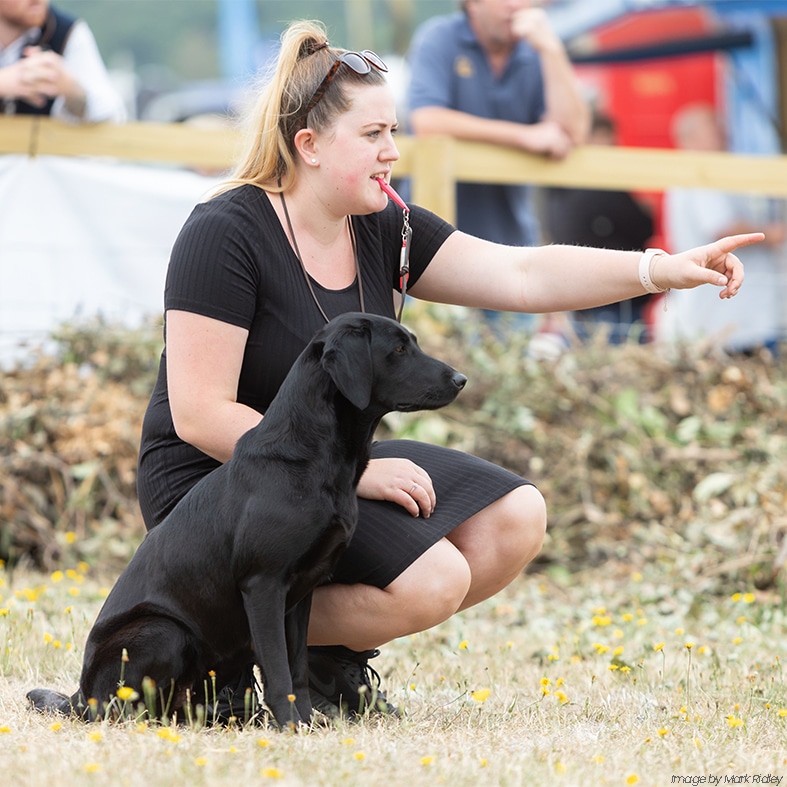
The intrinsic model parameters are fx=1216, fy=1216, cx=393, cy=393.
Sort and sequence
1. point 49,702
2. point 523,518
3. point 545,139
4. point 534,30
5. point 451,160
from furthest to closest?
1. point 545,139
2. point 451,160
3. point 534,30
4. point 523,518
5. point 49,702

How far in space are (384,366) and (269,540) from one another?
1.54 feet

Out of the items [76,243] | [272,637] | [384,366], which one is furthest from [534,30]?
[272,637]

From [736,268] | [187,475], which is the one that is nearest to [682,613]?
[736,268]

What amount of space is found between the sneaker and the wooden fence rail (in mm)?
2741

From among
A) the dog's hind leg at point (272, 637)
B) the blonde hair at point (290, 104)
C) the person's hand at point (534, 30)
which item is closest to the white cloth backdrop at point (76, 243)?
the person's hand at point (534, 30)

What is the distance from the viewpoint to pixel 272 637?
8.56ft

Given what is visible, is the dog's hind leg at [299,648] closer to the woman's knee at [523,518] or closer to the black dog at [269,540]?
the black dog at [269,540]

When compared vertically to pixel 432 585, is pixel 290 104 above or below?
above

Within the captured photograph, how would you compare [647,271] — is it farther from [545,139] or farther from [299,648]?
[545,139]

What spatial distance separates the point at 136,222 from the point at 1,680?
321 centimetres

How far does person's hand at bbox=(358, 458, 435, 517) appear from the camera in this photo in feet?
9.99

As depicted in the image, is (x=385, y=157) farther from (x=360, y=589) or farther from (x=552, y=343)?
(x=552, y=343)

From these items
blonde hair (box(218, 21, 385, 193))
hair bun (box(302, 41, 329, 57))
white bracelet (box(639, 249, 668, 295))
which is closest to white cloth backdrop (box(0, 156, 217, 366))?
blonde hair (box(218, 21, 385, 193))

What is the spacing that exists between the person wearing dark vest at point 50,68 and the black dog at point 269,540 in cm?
316
